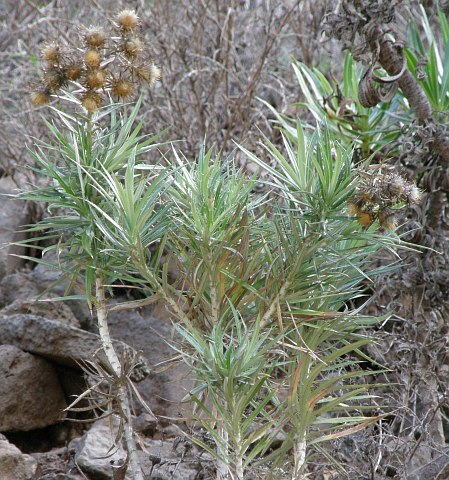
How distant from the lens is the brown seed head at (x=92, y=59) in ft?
8.26

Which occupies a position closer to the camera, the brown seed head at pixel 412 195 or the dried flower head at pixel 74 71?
the brown seed head at pixel 412 195

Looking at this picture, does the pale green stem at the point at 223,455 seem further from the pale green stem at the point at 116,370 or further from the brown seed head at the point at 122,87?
the brown seed head at the point at 122,87

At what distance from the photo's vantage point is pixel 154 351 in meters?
4.32

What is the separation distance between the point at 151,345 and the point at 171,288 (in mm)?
1866

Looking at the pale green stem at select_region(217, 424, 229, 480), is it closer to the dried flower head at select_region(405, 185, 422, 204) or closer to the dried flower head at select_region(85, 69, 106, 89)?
the dried flower head at select_region(405, 185, 422, 204)

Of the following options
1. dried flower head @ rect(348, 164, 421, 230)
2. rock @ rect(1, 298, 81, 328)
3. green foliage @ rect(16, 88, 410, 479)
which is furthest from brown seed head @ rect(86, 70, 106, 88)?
rock @ rect(1, 298, 81, 328)

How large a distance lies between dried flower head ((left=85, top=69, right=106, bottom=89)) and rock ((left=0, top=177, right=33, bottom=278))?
3.00 meters

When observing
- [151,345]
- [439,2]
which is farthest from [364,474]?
[439,2]

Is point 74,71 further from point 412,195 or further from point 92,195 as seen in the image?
point 412,195

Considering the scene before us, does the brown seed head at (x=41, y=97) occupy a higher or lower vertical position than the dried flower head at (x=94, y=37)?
lower

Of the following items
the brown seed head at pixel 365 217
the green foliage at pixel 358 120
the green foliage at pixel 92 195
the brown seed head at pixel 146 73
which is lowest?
the green foliage at pixel 358 120

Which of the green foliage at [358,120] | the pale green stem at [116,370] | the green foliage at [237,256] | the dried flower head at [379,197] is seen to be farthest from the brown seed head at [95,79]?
the green foliage at [358,120]

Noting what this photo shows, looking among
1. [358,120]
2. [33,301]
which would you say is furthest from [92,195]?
[358,120]

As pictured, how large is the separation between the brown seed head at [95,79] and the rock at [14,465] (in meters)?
1.62
